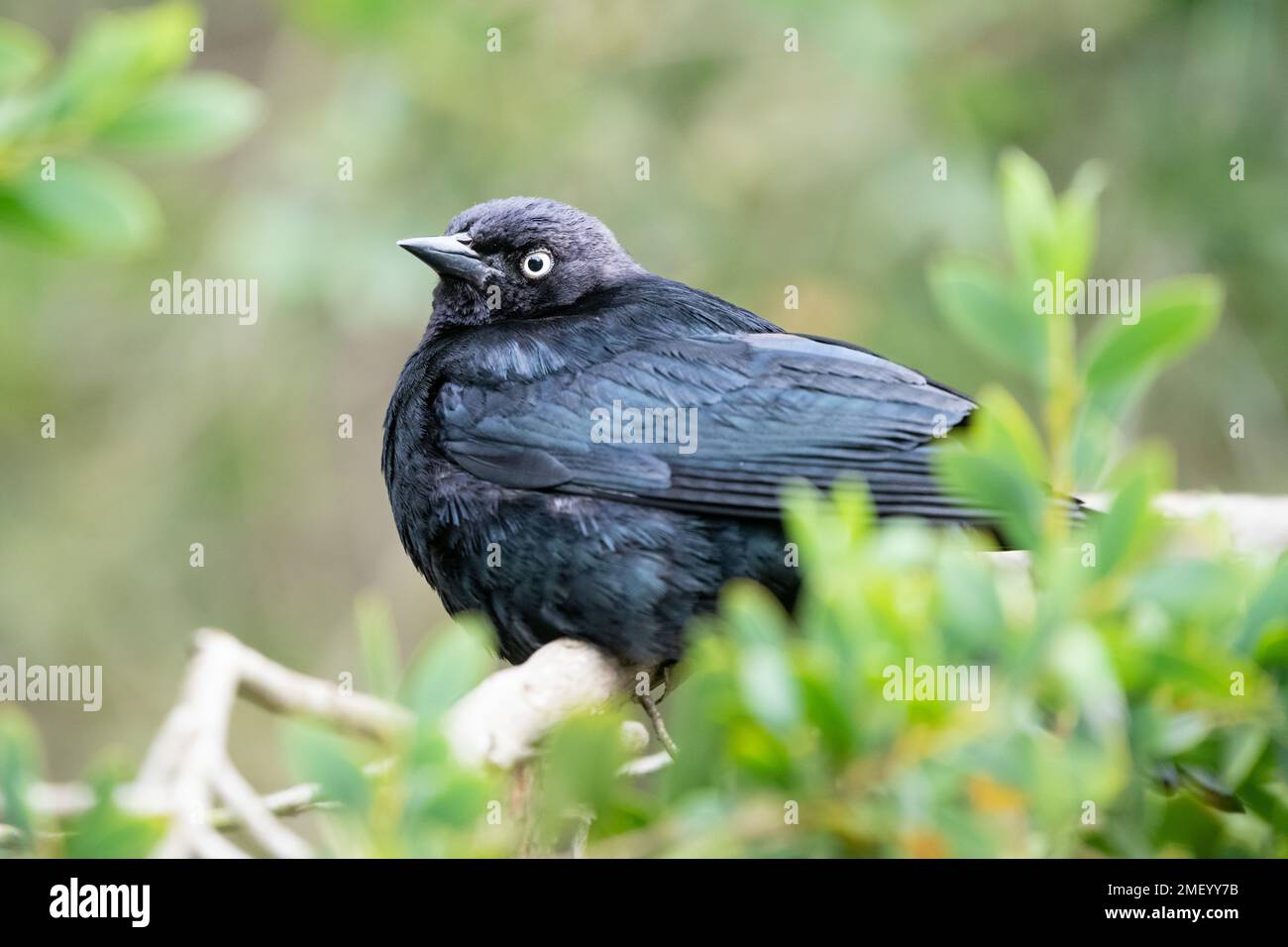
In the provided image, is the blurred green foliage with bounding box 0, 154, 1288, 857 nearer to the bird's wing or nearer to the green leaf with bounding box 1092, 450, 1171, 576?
the green leaf with bounding box 1092, 450, 1171, 576

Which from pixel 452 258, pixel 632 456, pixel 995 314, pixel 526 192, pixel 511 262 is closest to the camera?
pixel 995 314

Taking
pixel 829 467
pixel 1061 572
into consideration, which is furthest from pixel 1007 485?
pixel 829 467

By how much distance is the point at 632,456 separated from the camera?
3516 millimetres

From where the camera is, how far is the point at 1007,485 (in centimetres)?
153

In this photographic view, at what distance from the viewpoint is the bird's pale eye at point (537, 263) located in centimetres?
429

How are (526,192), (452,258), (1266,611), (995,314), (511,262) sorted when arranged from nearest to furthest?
(995,314)
(1266,611)
(452,258)
(511,262)
(526,192)

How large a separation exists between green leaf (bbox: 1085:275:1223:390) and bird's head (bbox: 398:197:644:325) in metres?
2.84

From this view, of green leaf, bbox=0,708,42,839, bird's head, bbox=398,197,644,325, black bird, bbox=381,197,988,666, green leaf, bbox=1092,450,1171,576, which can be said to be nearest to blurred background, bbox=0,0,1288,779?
bird's head, bbox=398,197,644,325

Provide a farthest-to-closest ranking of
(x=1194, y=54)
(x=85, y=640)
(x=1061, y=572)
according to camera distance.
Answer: (x=85, y=640) → (x=1194, y=54) → (x=1061, y=572)

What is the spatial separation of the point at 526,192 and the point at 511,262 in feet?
7.70

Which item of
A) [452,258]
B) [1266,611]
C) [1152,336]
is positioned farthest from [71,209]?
[452,258]

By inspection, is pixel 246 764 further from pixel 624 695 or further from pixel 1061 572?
pixel 1061 572

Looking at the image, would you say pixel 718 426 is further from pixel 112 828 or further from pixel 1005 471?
pixel 112 828

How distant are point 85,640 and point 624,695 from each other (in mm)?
4435
